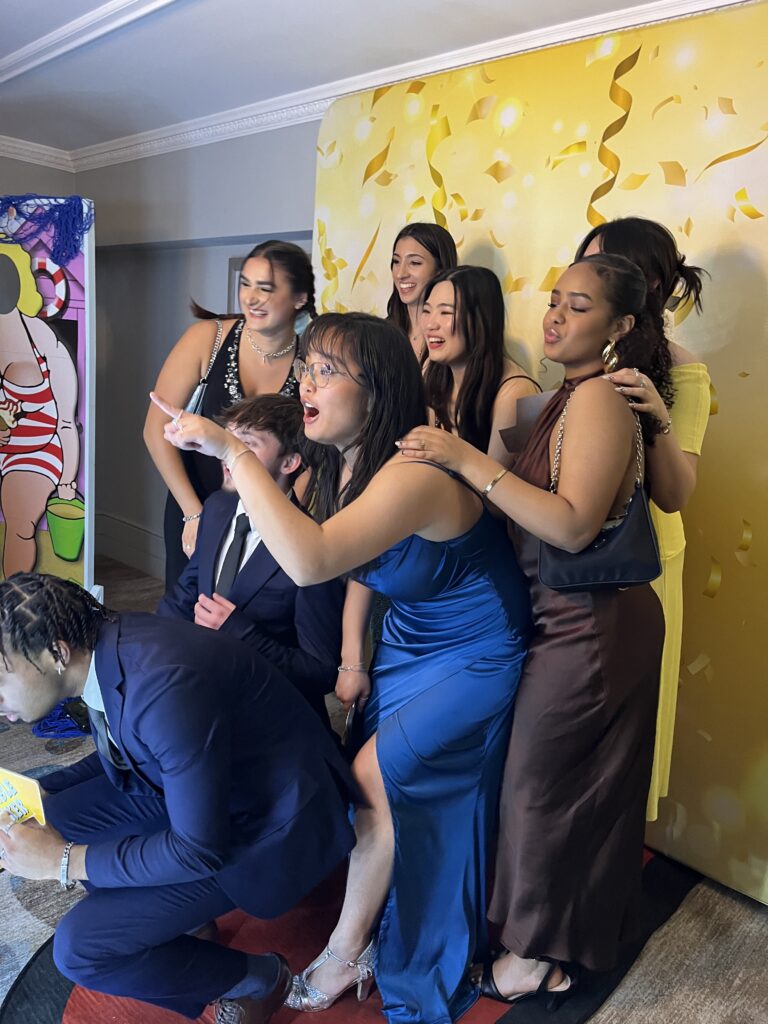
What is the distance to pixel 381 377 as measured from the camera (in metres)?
1.50

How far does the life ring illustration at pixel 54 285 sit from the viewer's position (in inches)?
121

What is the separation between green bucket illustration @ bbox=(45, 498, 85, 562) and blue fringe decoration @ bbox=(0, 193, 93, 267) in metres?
0.94

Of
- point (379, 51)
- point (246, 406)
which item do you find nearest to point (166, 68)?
point (379, 51)

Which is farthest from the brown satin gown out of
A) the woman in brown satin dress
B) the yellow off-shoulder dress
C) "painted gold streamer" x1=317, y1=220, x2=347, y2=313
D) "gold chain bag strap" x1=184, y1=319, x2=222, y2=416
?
"painted gold streamer" x1=317, y1=220, x2=347, y2=313

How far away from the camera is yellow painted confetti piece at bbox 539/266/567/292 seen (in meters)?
2.43

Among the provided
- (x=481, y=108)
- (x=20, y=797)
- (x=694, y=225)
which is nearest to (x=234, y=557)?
(x=20, y=797)

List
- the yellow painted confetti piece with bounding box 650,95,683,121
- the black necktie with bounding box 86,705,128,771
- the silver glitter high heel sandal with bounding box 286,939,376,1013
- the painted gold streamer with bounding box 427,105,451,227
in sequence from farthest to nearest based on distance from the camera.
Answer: the painted gold streamer with bounding box 427,105,451,227, the yellow painted confetti piece with bounding box 650,95,683,121, the silver glitter high heel sandal with bounding box 286,939,376,1013, the black necktie with bounding box 86,705,128,771

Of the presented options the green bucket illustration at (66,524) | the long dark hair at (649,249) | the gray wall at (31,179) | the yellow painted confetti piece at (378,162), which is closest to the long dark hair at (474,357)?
the long dark hair at (649,249)

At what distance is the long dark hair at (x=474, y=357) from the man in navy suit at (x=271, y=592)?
1.51 feet

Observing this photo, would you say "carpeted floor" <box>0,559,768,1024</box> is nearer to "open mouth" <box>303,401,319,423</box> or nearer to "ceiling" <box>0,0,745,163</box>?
"open mouth" <box>303,401,319,423</box>

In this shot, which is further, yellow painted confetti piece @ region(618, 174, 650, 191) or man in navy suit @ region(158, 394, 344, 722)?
yellow painted confetti piece @ region(618, 174, 650, 191)

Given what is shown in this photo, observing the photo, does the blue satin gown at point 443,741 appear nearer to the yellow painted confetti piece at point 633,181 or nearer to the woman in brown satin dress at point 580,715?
the woman in brown satin dress at point 580,715

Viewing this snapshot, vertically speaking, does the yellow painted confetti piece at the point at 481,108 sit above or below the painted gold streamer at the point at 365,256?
above

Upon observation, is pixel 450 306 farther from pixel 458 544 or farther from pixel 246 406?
pixel 458 544
